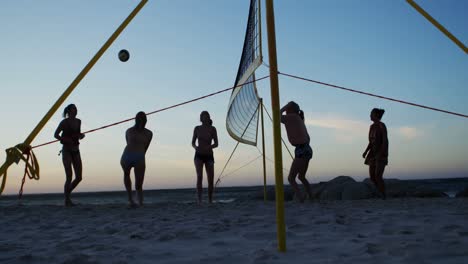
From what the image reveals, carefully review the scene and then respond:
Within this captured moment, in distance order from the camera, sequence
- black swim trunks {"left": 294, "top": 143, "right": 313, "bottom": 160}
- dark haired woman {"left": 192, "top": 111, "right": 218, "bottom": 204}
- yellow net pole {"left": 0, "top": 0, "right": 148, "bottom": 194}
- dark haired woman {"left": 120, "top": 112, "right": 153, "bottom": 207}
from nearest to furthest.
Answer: yellow net pole {"left": 0, "top": 0, "right": 148, "bottom": 194}
black swim trunks {"left": 294, "top": 143, "right": 313, "bottom": 160}
dark haired woman {"left": 120, "top": 112, "right": 153, "bottom": 207}
dark haired woman {"left": 192, "top": 111, "right": 218, "bottom": 204}

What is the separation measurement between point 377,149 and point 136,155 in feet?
12.0

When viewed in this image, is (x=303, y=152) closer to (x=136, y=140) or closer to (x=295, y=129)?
(x=295, y=129)

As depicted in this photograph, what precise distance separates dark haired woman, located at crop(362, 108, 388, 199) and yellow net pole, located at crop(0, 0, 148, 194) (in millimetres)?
4831

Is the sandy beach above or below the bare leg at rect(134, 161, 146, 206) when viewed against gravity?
below

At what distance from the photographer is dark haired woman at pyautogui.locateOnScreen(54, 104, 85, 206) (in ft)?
19.6

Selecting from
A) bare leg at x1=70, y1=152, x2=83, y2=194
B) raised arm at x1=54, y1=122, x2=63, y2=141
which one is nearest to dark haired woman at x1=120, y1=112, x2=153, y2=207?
bare leg at x1=70, y1=152, x2=83, y2=194

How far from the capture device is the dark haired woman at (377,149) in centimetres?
641

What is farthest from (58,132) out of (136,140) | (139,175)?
(139,175)

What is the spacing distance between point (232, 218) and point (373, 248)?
1.78 metres

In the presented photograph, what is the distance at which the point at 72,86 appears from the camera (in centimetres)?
243

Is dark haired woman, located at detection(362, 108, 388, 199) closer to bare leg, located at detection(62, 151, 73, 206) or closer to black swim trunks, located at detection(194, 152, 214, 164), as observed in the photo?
black swim trunks, located at detection(194, 152, 214, 164)

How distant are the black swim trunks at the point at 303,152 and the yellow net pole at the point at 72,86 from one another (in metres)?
3.64

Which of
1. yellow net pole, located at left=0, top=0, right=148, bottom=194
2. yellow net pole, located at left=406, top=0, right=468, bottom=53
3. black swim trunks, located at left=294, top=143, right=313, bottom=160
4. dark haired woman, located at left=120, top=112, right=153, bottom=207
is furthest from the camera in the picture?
dark haired woman, located at left=120, top=112, right=153, bottom=207

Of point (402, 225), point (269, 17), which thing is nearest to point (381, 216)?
point (402, 225)
